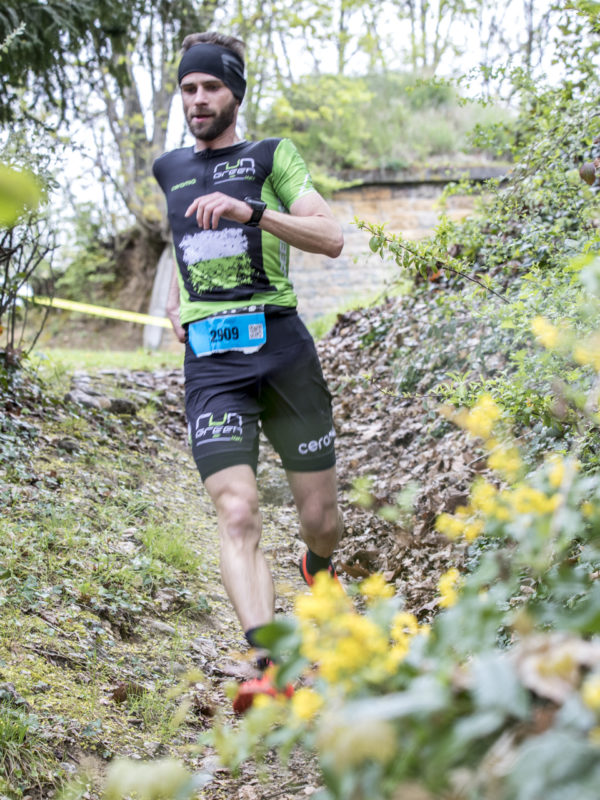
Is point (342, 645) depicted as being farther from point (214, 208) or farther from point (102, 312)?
point (102, 312)

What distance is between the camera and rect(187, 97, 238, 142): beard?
336 centimetres

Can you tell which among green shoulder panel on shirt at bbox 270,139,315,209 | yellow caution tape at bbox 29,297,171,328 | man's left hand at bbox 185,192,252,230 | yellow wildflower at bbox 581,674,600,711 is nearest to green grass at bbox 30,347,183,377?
green shoulder panel on shirt at bbox 270,139,315,209

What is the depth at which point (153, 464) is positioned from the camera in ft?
19.4

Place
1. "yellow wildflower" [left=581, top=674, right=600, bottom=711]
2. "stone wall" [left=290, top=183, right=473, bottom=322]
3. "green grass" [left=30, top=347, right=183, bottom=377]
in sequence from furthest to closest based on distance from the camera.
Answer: "stone wall" [left=290, top=183, right=473, bottom=322] < "green grass" [left=30, top=347, right=183, bottom=377] < "yellow wildflower" [left=581, top=674, right=600, bottom=711]

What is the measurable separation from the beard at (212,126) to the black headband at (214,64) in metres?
0.13

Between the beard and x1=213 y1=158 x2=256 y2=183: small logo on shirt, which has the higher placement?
the beard

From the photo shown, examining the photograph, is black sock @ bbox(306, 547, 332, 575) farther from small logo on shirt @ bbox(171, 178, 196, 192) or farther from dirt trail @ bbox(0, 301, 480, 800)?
small logo on shirt @ bbox(171, 178, 196, 192)

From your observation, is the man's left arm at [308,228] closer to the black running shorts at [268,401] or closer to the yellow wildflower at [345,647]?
the black running shorts at [268,401]

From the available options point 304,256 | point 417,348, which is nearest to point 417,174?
point 304,256

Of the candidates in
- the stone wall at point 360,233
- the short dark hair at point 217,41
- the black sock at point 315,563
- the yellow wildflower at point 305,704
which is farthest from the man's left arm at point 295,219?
the stone wall at point 360,233

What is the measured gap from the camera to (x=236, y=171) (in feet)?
10.8

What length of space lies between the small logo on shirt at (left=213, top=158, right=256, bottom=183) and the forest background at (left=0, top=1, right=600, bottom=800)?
552 millimetres

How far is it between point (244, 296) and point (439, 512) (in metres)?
1.75

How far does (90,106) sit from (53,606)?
13.0m
